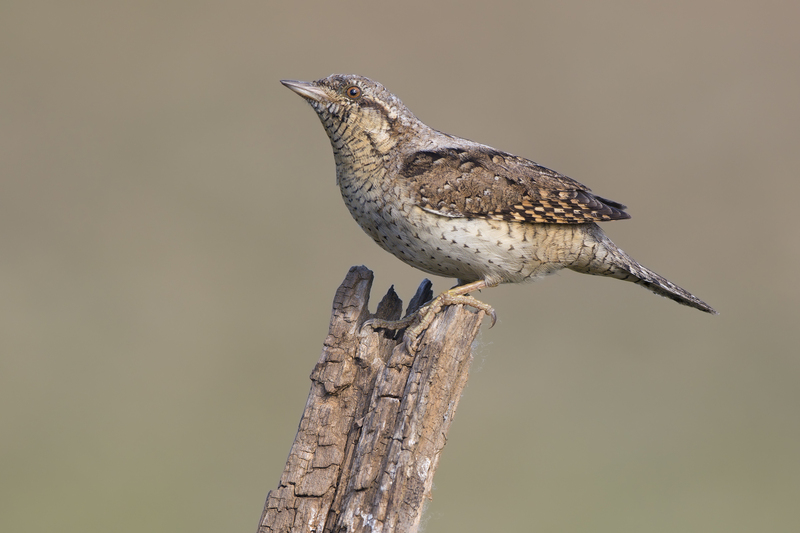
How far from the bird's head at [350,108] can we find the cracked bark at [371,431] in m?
1.06

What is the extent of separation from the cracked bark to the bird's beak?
3.95 feet

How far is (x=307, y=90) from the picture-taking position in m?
3.10

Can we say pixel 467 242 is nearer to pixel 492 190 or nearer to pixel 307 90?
pixel 492 190

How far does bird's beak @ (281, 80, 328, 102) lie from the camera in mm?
3086

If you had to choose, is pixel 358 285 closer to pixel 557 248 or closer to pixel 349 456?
pixel 349 456

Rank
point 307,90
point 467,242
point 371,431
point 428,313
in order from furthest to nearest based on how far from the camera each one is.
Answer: point 307,90
point 467,242
point 428,313
point 371,431

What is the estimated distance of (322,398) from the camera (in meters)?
2.32

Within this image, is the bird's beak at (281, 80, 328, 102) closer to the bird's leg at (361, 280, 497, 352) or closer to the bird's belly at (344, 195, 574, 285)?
the bird's belly at (344, 195, 574, 285)

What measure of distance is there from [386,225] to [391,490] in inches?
49.4

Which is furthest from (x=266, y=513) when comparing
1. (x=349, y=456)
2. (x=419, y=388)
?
(x=419, y=388)

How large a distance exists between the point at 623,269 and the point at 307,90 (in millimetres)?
1700

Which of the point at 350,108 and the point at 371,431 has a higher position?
the point at 350,108

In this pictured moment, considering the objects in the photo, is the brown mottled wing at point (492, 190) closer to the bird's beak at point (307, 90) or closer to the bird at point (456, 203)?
the bird at point (456, 203)

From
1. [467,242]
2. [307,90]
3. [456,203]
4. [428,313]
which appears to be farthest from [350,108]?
[428,313]
